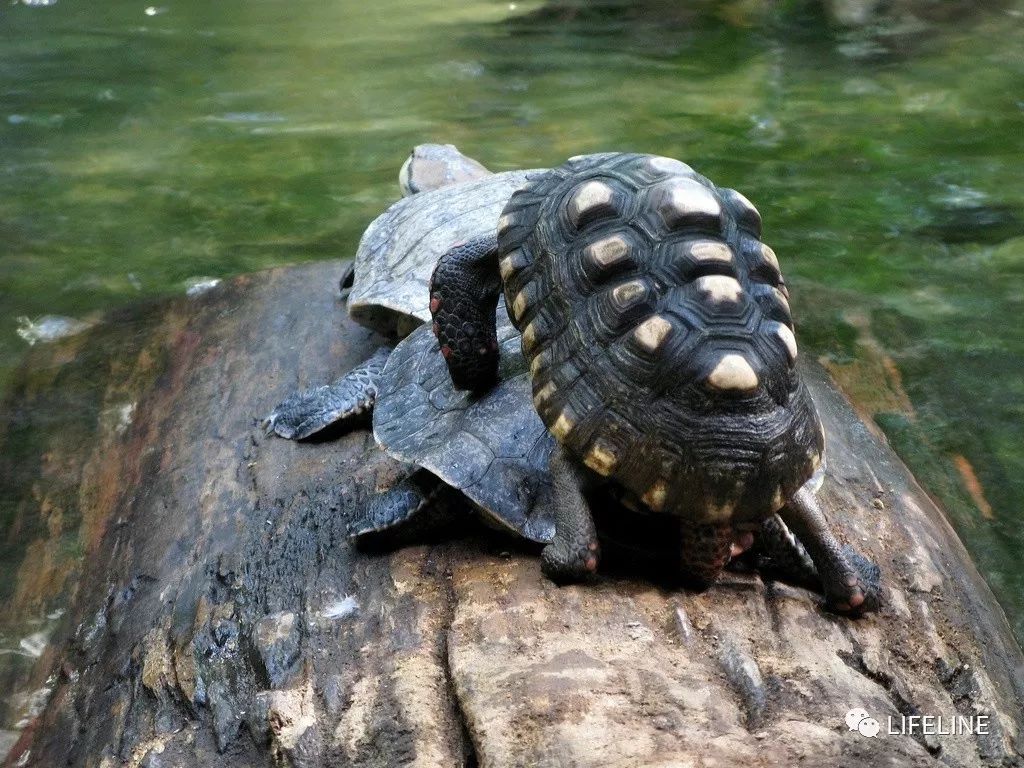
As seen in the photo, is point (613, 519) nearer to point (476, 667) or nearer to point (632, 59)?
point (476, 667)

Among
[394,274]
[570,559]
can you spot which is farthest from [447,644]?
[394,274]

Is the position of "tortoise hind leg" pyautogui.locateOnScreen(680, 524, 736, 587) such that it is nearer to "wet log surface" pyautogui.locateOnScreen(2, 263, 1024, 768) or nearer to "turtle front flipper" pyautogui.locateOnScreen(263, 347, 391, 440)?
"wet log surface" pyautogui.locateOnScreen(2, 263, 1024, 768)

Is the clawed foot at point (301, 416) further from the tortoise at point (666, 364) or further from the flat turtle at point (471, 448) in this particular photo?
the tortoise at point (666, 364)

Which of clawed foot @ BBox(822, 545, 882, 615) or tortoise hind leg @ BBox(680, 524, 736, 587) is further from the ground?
tortoise hind leg @ BBox(680, 524, 736, 587)

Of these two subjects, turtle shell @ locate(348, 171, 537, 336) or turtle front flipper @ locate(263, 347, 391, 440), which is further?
turtle shell @ locate(348, 171, 537, 336)

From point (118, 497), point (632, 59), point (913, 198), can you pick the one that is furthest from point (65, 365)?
point (632, 59)

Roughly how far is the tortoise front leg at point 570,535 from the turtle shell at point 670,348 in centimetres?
12

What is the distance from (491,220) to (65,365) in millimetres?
2613

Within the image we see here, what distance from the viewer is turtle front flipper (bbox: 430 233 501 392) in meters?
2.86

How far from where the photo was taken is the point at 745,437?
7.64 feet

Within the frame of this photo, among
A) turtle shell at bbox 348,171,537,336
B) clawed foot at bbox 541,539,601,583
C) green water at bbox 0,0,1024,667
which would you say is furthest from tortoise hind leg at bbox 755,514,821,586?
turtle shell at bbox 348,171,537,336

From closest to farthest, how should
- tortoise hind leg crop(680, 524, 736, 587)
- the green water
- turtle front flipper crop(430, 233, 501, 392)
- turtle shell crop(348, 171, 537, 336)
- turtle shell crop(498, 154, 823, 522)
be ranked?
1. turtle shell crop(498, 154, 823, 522)
2. tortoise hind leg crop(680, 524, 736, 587)
3. turtle front flipper crop(430, 233, 501, 392)
4. turtle shell crop(348, 171, 537, 336)
5. the green water

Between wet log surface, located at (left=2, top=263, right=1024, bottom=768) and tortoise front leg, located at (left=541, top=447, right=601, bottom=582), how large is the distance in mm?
62

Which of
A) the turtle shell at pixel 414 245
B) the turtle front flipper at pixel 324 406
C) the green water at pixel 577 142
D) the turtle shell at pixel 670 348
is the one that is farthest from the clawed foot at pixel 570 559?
the green water at pixel 577 142
